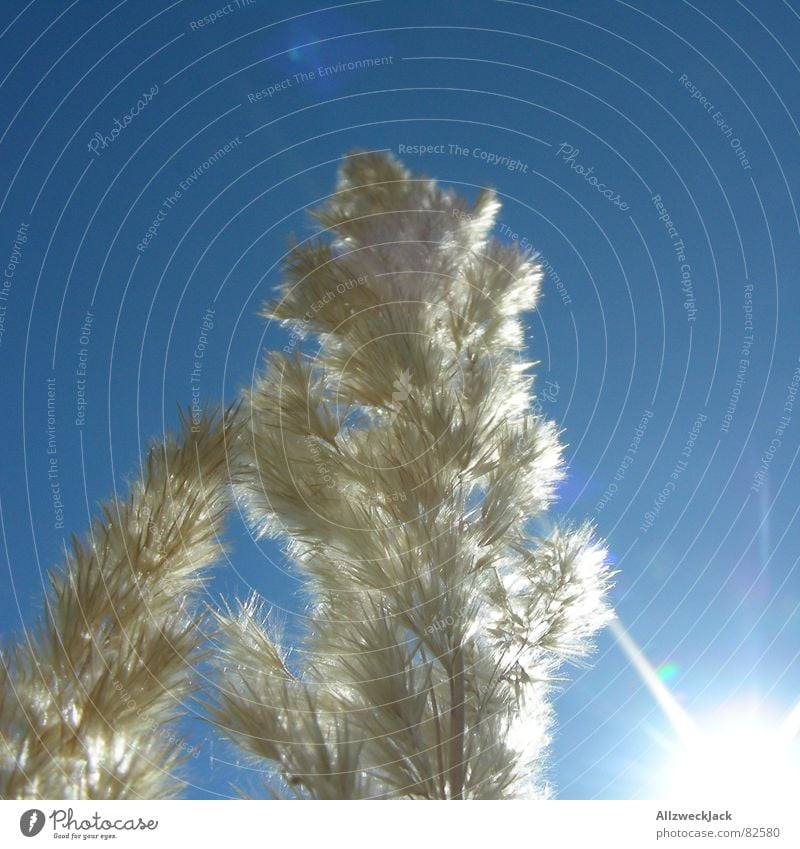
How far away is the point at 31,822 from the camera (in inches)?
51.2

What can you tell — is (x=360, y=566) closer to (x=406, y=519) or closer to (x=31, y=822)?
(x=406, y=519)

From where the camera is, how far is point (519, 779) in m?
1.74

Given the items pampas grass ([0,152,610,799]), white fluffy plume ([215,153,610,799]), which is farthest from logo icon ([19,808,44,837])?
white fluffy plume ([215,153,610,799])

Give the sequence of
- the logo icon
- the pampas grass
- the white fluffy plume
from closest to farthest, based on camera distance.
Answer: the logo icon → the pampas grass → the white fluffy plume

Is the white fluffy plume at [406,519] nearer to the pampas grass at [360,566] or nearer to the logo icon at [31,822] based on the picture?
the pampas grass at [360,566]

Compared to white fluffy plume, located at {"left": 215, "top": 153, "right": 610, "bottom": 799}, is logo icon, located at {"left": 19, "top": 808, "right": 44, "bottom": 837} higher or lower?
lower

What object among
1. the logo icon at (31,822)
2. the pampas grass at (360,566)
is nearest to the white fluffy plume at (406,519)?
the pampas grass at (360,566)

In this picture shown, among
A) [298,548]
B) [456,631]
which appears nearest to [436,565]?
[456,631]

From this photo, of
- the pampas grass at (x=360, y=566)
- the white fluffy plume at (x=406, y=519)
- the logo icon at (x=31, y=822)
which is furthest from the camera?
the white fluffy plume at (x=406, y=519)

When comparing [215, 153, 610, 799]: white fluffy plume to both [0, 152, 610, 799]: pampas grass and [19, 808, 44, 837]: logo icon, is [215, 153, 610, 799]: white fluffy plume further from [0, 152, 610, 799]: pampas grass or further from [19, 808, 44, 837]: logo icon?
[19, 808, 44, 837]: logo icon

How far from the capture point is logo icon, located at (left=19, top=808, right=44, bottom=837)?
4.26 ft

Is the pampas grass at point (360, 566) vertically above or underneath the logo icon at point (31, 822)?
above

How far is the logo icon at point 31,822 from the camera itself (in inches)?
51.2

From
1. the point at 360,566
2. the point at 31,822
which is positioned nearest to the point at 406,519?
the point at 360,566
